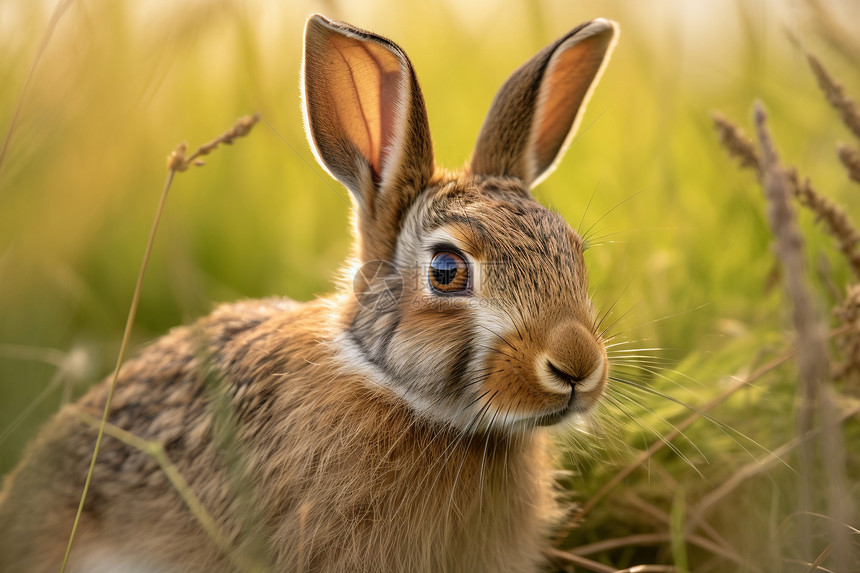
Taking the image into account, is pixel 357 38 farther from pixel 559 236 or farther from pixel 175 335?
pixel 175 335

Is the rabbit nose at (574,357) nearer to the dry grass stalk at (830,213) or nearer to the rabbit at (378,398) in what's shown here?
the rabbit at (378,398)

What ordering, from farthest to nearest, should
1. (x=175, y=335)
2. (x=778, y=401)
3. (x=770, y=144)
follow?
(x=175, y=335) < (x=778, y=401) < (x=770, y=144)

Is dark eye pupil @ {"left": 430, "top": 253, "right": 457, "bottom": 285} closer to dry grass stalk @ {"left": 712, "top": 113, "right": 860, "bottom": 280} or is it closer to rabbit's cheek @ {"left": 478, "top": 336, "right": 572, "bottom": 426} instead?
rabbit's cheek @ {"left": 478, "top": 336, "right": 572, "bottom": 426}

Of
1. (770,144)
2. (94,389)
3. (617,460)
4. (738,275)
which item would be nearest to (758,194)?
(738,275)

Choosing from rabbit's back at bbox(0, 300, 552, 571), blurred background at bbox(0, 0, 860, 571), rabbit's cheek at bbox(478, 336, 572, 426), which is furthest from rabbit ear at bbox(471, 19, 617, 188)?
rabbit's cheek at bbox(478, 336, 572, 426)

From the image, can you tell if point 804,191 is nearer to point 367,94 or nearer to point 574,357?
point 574,357

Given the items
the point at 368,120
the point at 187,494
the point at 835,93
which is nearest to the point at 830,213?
the point at 835,93
